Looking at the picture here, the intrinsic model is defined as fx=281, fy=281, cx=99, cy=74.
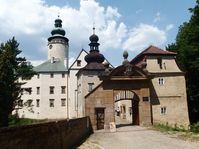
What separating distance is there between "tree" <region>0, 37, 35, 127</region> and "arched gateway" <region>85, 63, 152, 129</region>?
7.55 m

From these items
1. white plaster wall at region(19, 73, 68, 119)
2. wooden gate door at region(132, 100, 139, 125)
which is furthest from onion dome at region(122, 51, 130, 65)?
white plaster wall at region(19, 73, 68, 119)

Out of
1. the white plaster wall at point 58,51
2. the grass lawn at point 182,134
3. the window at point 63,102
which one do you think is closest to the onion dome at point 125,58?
the grass lawn at point 182,134

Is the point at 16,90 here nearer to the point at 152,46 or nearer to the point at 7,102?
the point at 7,102

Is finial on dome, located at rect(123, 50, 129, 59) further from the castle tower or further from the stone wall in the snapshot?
the castle tower

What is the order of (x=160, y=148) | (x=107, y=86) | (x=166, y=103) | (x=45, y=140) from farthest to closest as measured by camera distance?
(x=166, y=103)
(x=107, y=86)
(x=160, y=148)
(x=45, y=140)

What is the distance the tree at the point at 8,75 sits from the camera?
25.3 m

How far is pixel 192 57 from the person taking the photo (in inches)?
1350

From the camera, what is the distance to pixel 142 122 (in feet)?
95.1

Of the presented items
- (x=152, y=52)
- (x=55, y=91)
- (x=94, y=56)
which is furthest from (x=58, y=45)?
(x=152, y=52)

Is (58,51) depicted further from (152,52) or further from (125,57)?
(125,57)

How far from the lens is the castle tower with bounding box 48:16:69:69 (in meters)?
61.2

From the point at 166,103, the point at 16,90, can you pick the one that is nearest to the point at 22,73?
the point at 16,90

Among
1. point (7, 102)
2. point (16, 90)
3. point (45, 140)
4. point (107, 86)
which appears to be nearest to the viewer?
point (45, 140)

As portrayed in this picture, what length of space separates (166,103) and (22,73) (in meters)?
19.7
